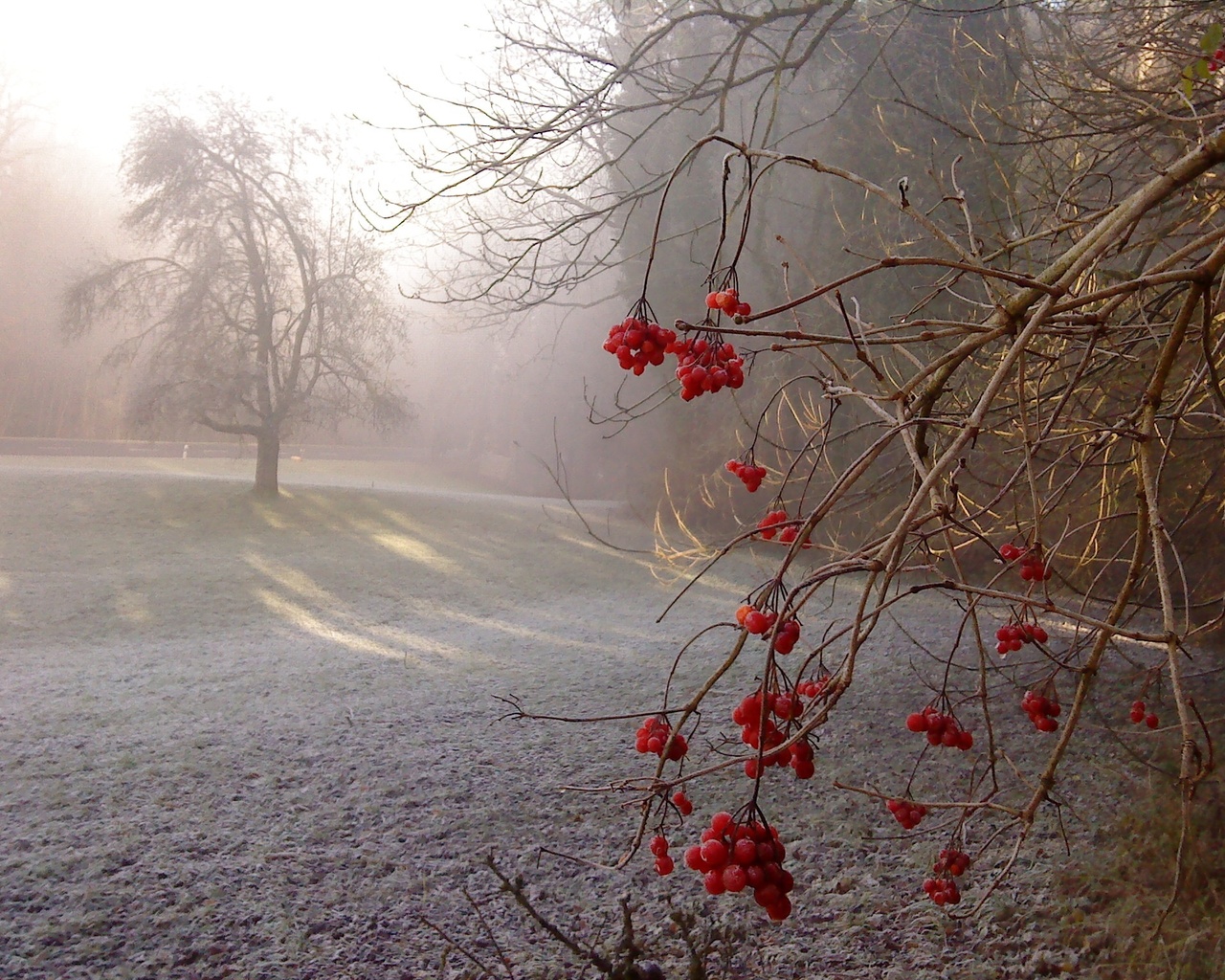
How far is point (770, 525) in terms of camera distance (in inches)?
44.4

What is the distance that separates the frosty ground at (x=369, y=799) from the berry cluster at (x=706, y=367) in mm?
955

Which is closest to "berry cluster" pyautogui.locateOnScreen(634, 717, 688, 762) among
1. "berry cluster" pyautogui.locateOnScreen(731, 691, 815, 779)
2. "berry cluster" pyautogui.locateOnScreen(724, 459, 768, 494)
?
"berry cluster" pyautogui.locateOnScreen(731, 691, 815, 779)

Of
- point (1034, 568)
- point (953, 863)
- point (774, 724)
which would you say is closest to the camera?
point (774, 724)

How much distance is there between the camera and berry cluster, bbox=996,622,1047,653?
3.97ft

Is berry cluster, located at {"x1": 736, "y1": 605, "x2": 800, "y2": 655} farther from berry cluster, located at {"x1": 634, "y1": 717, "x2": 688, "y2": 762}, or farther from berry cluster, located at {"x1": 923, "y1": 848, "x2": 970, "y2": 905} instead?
berry cluster, located at {"x1": 923, "y1": 848, "x2": 970, "y2": 905}

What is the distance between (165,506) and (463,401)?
1148cm

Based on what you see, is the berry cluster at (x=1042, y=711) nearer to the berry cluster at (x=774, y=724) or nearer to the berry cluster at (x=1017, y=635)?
the berry cluster at (x=1017, y=635)

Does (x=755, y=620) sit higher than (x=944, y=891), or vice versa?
(x=755, y=620)

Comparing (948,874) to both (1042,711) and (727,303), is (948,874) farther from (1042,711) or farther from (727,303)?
(727,303)

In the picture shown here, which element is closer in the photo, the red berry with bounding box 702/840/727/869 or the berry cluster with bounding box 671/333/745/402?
the red berry with bounding box 702/840/727/869

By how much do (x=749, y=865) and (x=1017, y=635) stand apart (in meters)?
0.64

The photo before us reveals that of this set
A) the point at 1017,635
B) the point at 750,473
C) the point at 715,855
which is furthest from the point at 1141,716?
the point at 715,855

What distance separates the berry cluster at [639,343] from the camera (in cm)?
105

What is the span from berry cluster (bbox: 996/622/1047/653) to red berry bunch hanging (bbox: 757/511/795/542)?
328mm
